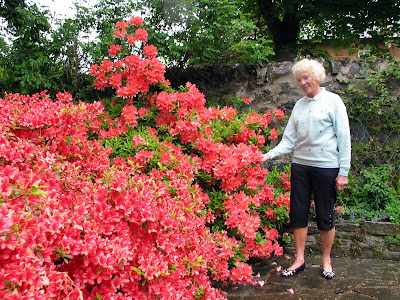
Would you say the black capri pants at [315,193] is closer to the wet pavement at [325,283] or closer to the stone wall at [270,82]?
the wet pavement at [325,283]

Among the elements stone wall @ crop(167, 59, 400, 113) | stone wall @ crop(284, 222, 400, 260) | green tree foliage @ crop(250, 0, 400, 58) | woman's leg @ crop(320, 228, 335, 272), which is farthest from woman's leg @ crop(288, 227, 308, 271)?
green tree foliage @ crop(250, 0, 400, 58)

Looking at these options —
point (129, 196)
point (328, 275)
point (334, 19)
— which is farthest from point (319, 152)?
point (334, 19)

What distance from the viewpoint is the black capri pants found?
9.37 ft

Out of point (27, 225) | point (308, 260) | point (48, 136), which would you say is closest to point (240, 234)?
point (308, 260)

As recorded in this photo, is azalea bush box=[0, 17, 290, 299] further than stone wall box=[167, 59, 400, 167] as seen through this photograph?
No

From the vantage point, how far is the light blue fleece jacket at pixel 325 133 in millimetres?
2773

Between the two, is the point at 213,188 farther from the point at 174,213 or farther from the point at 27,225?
the point at 27,225

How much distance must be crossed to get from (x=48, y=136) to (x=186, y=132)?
1387mm

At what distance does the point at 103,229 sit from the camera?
150 cm

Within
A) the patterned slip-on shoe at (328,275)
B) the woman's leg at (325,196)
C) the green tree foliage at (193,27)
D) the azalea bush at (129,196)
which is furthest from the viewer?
the green tree foliage at (193,27)

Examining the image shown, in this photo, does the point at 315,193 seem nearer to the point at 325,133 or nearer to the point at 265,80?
the point at 325,133

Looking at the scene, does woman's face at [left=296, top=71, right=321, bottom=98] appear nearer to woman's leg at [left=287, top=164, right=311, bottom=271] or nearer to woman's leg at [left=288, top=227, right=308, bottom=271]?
woman's leg at [left=287, top=164, right=311, bottom=271]

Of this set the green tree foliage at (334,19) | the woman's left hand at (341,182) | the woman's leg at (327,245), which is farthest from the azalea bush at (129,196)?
the green tree foliage at (334,19)

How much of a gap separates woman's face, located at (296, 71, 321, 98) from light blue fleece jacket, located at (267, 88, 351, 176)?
1.8 inches
